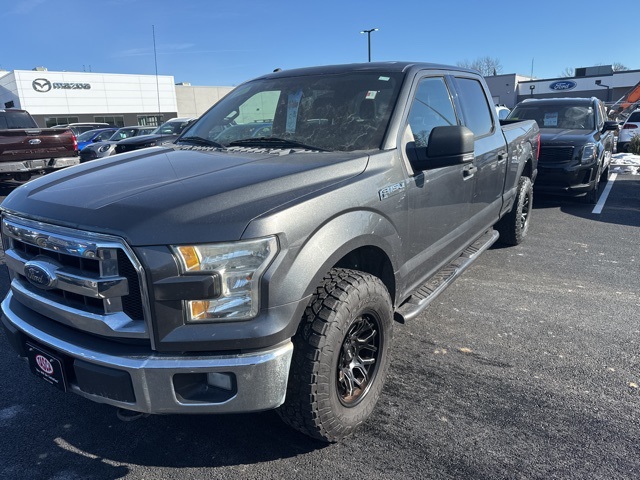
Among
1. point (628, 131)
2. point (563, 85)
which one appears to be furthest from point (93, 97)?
point (563, 85)

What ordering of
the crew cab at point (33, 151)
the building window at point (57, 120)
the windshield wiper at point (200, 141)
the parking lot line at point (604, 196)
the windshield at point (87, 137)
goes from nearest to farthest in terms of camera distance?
the windshield wiper at point (200, 141) → the parking lot line at point (604, 196) → the crew cab at point (33, 151) → the windshield at point (87, 137) → the building window at point (57, 120)

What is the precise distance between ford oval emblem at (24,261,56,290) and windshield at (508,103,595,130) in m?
8.86

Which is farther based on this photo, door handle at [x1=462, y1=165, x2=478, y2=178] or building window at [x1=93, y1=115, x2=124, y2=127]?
building window at [x1=93, y1=115, x2=124, y2=127]

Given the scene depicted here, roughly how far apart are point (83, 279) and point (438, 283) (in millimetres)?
2444

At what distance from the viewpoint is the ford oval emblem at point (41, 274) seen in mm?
2188

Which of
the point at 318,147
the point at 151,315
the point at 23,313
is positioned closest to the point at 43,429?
the point at 23,313

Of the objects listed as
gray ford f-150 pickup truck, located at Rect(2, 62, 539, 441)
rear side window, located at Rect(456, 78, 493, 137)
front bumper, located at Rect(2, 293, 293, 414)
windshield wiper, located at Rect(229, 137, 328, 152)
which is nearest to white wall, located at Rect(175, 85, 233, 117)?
rear side window, located at Rect(456, 78, 493, 137)

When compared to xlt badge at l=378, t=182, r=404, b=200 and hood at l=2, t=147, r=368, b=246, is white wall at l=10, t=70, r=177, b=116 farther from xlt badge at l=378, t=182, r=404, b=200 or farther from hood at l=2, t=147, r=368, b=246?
xlt badge at l=378, t=182, r=404, b=200

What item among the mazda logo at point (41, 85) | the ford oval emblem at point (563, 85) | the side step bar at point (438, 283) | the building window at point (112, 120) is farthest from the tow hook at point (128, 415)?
the ford oval emblem at point (563, 85)

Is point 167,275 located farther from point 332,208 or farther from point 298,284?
point 332,208

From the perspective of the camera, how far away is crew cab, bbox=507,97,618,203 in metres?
7.89

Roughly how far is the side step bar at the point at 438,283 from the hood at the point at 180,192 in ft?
3.47

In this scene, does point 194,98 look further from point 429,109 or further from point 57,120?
point 429,109

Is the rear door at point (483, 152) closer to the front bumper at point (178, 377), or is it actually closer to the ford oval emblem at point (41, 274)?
the front bumper at point (178, 377)
